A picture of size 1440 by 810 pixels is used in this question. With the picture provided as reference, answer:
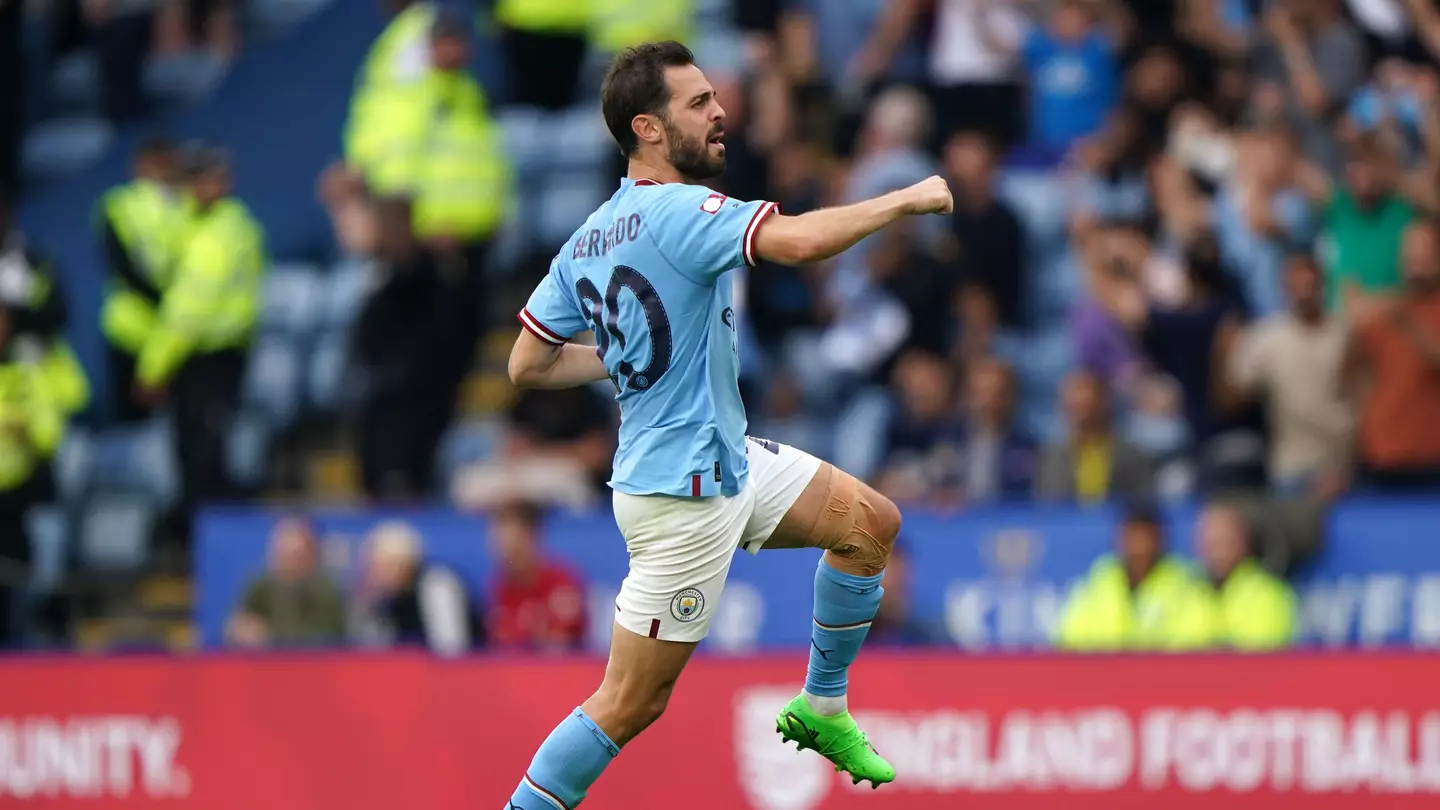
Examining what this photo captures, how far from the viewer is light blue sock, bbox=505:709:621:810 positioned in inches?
261

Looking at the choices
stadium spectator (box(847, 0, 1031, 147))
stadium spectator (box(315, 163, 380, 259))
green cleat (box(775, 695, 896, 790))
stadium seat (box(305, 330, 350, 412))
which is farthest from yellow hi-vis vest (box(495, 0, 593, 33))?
green cleat (box(775, 695, 896, 790))

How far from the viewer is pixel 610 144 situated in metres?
13.8

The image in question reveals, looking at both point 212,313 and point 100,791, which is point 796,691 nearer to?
point 100,791

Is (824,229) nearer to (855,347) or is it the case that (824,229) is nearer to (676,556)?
(676,556)

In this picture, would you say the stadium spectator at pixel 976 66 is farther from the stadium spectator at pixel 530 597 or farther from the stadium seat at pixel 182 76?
the stadium seat at pixel 182 76

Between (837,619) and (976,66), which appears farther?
(976,66)

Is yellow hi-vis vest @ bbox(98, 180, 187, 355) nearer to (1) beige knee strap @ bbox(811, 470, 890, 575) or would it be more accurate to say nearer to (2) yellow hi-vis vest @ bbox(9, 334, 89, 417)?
(2) yellow hi-vis vest @ bbox(9, 334, 89, 417)

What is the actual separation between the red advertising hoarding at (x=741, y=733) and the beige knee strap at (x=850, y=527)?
8.32 ft

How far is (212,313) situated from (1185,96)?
231 inches

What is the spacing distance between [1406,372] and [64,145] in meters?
10.5

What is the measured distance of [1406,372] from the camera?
10875 mm

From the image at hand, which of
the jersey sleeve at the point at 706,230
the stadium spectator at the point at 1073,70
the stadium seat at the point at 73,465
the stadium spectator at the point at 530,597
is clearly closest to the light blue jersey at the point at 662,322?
the jersey sleeve at the point at 706,230

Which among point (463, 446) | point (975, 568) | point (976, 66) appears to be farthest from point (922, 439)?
point (463, 446)

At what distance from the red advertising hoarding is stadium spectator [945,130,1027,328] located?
3653 mm
